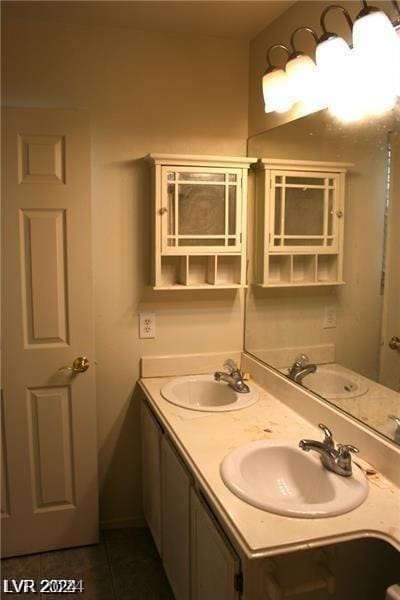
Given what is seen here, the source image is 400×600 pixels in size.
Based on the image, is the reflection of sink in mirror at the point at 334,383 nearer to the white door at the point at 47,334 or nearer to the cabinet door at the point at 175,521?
the cabinet door at the point at 175,521

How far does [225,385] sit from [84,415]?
2.18 feet

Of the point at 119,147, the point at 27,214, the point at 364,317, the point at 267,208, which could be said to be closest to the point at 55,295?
the point at 27,214

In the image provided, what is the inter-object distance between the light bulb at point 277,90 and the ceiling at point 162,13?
32 centimetres

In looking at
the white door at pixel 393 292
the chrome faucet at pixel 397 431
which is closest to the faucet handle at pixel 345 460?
the chrome faucet at pixel 397 431

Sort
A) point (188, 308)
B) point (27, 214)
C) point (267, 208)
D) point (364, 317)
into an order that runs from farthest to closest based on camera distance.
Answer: point (188, 308) → point (267, 208) → point (27, 214) → point (364, 317)

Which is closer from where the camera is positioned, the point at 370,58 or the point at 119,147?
the point at 370,58

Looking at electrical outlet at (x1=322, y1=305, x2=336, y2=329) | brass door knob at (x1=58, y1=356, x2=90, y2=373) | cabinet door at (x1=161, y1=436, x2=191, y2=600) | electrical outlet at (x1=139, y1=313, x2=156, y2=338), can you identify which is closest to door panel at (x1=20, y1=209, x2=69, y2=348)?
brass door knob at (x1=58, y1=356, x2=90, y2=373)

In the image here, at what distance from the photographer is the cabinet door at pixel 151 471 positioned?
2086 millimetres

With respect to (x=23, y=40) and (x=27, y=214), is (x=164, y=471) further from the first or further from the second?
(x=23, y=40)

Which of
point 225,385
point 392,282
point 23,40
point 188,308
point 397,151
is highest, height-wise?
point 23,40

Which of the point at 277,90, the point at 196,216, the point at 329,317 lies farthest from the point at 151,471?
the point at 277,90

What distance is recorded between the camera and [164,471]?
1.97m

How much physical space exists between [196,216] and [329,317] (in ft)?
2.66

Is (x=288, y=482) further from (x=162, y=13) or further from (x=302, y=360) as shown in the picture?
(x=162, y=13)
